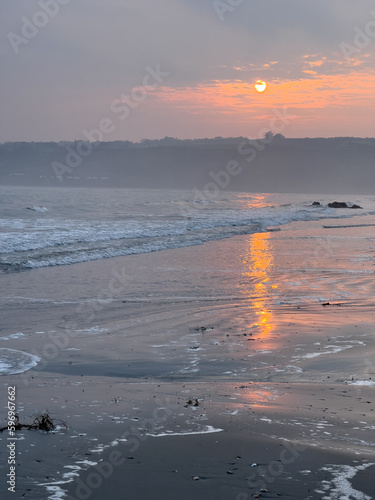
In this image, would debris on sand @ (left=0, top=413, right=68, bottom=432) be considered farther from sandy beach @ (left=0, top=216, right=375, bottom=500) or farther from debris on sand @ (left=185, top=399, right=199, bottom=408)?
debris on sand @ (left=185, top=399, right=199, bottom=408)

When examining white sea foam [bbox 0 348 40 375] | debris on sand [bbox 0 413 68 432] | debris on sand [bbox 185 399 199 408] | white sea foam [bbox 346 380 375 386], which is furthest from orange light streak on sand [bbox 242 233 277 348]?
debris on sand [bbox 0 413 68 432]

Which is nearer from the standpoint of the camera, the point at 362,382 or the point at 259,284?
the point at 362,382

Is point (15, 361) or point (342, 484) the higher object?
point (15, 361)

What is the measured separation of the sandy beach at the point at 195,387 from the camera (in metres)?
4.13

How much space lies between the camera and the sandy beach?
413cm

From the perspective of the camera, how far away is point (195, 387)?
6.38 meters

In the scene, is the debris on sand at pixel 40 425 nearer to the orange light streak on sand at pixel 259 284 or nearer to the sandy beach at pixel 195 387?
the sandy beach at pixel 195 387

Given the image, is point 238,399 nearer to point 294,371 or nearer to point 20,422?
point 294,371

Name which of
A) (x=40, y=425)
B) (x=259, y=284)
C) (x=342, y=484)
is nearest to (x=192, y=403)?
(x=40, y=425)

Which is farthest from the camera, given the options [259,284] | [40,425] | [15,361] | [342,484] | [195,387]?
[259,284]

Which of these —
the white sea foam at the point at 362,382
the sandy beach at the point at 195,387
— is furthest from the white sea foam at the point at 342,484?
the white sea foam at the point at 362,382

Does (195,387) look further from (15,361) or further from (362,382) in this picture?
(15,361)

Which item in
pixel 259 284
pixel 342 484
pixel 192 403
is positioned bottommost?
pixel 342 484

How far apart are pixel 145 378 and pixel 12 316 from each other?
14.6 feet
